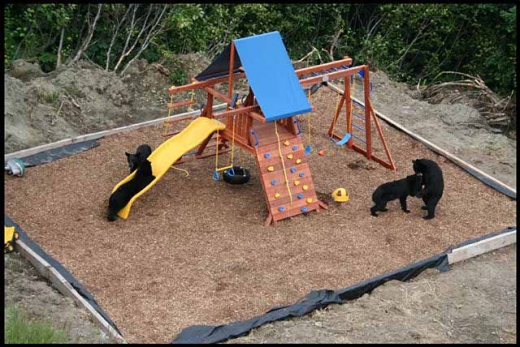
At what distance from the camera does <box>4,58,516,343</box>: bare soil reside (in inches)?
313

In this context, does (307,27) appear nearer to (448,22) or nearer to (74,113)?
(448,22)

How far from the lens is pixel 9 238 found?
28.6 ft

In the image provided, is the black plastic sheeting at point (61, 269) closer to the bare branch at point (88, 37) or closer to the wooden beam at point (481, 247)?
the wooden beam at point (481, 247)

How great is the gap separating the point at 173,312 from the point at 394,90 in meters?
7.18

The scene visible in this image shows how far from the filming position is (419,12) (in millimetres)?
16281

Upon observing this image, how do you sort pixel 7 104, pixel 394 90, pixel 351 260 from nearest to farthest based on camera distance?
pixel 351 260 → pixel 7 104 → pixel 394 90

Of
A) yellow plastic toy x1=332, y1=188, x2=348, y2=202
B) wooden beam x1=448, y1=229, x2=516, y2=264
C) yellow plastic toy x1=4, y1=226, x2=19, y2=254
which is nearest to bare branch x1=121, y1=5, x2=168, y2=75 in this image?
yellow plastic toy x1=332, y1=188, x2=348, y2=202

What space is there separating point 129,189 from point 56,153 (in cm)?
194

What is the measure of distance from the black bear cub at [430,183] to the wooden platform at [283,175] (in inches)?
44.8

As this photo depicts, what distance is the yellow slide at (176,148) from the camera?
9445 millimetres

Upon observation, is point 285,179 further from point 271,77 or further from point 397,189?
point 397,189

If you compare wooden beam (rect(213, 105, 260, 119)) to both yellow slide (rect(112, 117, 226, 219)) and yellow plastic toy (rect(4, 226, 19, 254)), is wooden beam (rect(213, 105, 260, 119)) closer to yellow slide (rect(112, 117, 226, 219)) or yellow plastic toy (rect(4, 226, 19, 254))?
yellow slide (rect(112, 117, 226, 219))

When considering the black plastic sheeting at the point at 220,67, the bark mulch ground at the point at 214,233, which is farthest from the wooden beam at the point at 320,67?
the bark mulch ground at the point at 214,233

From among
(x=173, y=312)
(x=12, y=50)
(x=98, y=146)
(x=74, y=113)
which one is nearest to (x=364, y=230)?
(x=173, y=312)
